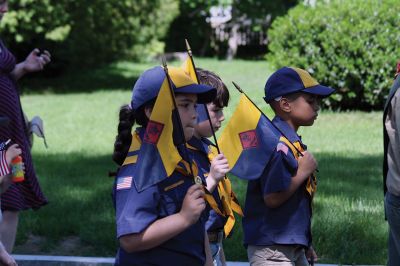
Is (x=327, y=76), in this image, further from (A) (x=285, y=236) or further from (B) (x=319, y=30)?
(A) (x=285, y=236)

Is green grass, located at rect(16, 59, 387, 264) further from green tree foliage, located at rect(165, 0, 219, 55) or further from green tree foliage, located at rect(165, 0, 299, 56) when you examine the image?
green tree foliage, located at rect(165, 0, 219, 55)

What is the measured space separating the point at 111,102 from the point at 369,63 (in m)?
6.71

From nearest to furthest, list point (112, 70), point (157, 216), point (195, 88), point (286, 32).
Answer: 1. point (157, 216)
2. point (195, 88)
3. point (286, 32)
4. point (112, 70)

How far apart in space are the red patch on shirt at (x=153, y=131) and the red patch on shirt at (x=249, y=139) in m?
1.14

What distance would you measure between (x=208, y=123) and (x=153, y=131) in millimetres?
1211

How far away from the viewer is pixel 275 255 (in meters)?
3.96

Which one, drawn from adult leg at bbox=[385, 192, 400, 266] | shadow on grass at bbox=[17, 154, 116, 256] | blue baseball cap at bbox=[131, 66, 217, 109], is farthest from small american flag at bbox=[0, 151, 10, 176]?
shadow on grass at bbox=[17, 154, 116, 256]

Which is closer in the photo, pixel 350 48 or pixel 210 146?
pixel 210 146

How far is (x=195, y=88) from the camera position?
10.1ft

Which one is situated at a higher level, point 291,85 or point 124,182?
point 124,182

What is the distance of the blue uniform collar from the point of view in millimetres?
4016

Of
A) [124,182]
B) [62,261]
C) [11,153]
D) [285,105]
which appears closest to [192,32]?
[62,261]

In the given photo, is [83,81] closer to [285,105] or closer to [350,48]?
[350,48]

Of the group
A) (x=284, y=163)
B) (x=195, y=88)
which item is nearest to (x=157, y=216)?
(x=195, y=88)
